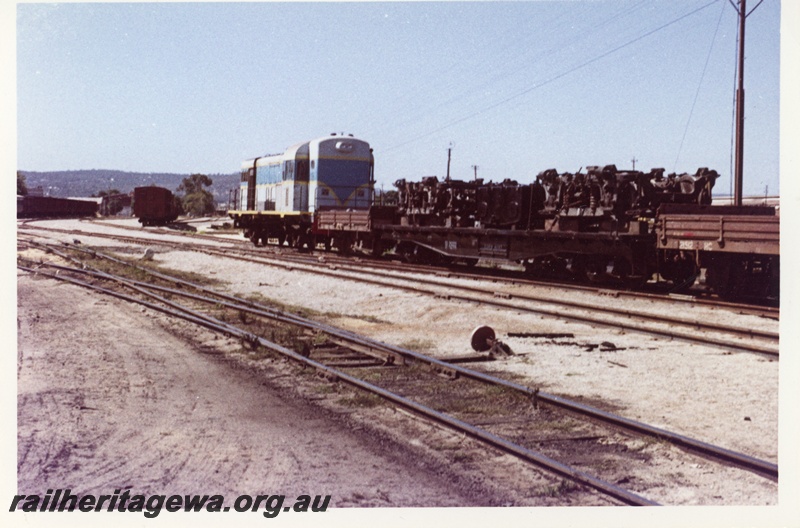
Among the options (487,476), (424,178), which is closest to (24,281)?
(424,178)

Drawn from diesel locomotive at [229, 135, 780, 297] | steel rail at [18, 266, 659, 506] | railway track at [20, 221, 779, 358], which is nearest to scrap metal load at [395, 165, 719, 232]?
diesel locomotive at [229, 135, 780, 297]

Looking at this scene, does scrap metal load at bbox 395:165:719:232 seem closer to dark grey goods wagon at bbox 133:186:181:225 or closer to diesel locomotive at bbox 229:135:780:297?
diesel locomotive at bbox 229:135:780:297

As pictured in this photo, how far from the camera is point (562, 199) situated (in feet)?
59.8

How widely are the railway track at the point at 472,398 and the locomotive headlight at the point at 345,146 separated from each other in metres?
16.9

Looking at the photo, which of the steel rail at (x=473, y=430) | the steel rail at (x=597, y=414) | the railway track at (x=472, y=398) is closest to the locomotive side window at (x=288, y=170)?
the railway track at (x=472, y=398)

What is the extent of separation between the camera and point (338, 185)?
28.6 m

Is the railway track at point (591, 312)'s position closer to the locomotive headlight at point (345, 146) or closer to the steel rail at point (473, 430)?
the steel rail at point (473, 430)

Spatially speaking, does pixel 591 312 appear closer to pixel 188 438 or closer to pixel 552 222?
pixel 552 222

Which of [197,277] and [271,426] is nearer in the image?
[271,426]

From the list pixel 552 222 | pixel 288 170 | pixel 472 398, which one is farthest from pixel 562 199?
pixel 288 170

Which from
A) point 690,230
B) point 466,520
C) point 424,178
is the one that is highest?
point 424,178

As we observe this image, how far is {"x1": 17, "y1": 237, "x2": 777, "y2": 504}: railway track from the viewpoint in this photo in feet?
17.5
